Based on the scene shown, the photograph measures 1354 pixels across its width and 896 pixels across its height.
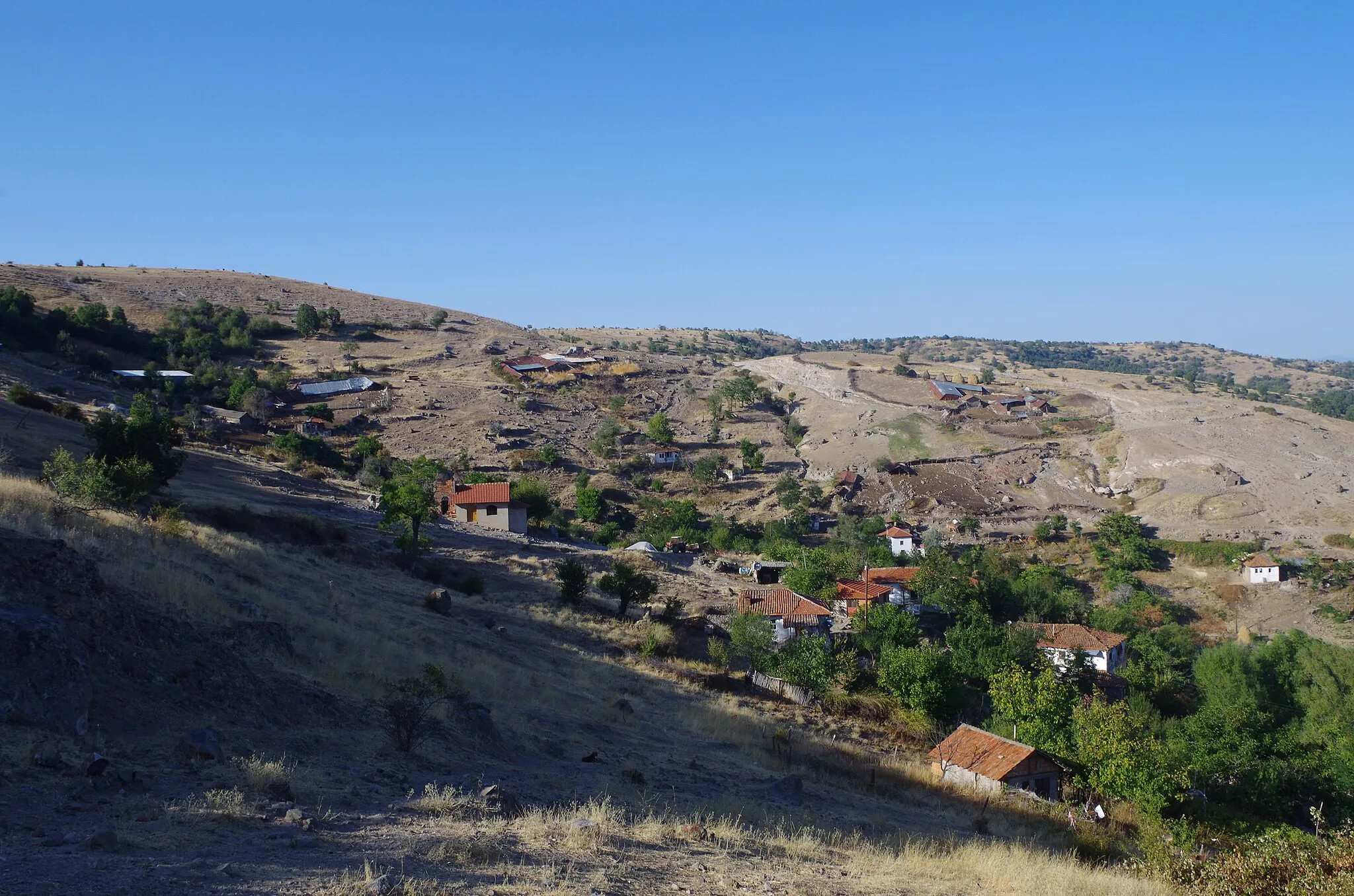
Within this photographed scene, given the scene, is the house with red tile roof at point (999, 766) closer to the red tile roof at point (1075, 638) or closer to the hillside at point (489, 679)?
the hillside at point (489, 679)

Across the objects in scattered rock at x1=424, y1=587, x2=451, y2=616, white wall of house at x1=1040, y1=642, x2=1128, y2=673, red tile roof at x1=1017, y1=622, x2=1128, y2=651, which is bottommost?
white wall of house at x1=1040, y1=642, x2=1128, y2=673

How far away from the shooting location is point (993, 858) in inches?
435

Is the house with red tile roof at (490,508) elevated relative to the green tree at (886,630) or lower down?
elevated

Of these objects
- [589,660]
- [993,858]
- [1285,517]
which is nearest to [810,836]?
[993,858]

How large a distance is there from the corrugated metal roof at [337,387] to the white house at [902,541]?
4609cm

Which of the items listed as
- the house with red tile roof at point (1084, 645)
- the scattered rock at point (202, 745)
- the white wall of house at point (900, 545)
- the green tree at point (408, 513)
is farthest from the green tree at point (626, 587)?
the white wall of house at point (900, 545)

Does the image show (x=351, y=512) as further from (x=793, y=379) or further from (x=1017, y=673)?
(x=793, y=379)

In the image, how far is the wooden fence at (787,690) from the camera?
2517 centimetres

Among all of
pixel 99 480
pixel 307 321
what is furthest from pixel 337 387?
pixel 99 480

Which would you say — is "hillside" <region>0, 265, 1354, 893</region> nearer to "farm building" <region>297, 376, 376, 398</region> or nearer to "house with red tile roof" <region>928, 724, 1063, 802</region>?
"house with red tile roof" <region>928, 724, 1063, 802</region>

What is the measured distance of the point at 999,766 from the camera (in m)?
19.8

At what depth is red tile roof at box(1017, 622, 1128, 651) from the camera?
121ft

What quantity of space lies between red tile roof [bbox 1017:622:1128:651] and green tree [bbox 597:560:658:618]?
17.1 m

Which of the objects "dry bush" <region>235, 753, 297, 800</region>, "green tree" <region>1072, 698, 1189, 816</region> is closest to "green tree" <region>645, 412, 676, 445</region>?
"green tree" <region>1072, 698, 1189, 816</region>
